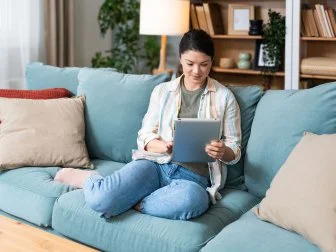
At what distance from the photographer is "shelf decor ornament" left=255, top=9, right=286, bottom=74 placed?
344 centimetres

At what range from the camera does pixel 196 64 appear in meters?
1.94

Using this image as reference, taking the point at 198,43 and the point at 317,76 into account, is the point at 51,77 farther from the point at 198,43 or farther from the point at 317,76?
the point at 317,76

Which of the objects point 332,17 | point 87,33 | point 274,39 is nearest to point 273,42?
point 274,39

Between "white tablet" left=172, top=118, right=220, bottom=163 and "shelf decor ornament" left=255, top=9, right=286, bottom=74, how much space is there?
6.27ft

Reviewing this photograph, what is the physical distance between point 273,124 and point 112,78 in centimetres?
91

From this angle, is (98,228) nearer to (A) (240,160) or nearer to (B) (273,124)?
(A) (240,160)

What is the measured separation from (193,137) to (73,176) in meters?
0.67

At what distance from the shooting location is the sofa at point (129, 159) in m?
1.57

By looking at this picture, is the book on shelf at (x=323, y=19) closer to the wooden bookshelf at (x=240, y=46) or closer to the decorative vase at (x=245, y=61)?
the wooden bookshelf at (x=240, y=46)

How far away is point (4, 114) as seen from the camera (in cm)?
232

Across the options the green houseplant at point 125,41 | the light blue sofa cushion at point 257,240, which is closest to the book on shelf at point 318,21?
the green houseplant at point 125,41

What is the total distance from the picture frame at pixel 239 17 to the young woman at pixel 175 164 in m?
1.85

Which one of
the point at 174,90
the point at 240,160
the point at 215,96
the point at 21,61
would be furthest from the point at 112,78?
the point at 21,61

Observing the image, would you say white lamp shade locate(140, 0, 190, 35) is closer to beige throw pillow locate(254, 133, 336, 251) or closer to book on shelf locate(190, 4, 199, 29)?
book on shelf locate(190, 4, 199, 29)
